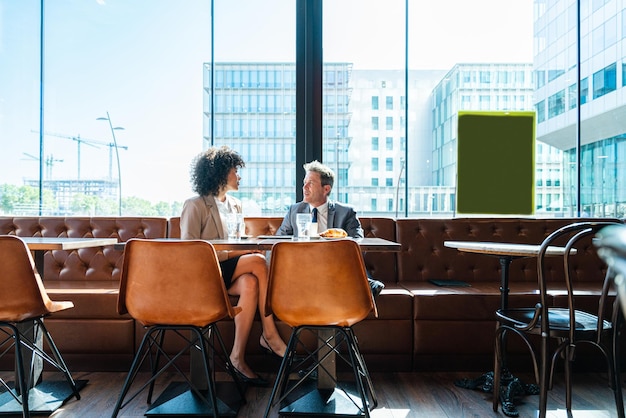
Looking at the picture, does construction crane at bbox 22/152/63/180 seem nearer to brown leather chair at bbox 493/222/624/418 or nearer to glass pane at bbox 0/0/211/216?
glass pane at bbox 0/0/211/216

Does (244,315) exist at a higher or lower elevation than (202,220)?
lower

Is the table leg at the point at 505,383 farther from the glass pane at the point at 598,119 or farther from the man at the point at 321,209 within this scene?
the glass pane at the point at 598,119

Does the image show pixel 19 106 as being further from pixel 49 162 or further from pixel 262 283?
pixel 262 283

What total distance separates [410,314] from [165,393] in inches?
56.6

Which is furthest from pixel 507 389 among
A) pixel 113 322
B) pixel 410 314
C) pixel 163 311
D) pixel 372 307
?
pixel 113 322

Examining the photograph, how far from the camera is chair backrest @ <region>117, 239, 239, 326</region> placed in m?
1.85

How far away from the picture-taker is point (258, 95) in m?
4.30

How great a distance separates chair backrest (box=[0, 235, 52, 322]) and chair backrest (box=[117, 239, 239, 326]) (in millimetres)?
441

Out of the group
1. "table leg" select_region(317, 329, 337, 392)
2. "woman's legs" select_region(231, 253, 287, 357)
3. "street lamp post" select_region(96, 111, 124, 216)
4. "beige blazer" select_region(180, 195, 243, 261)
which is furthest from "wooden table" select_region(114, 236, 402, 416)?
"street lamp post" select_region(96, 111, 124, 216)

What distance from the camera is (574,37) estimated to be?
4.32 metres

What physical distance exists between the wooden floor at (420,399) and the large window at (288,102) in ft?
5.95

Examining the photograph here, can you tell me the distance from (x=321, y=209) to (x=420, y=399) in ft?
4.56

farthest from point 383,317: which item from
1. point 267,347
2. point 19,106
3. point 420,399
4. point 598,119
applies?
point 19,106

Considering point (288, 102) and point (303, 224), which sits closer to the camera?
point (303, 224)
